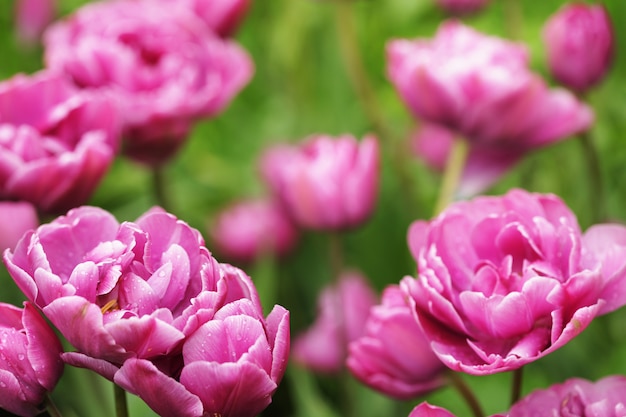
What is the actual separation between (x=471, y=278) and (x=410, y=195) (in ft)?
1.01

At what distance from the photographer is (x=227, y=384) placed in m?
0.29

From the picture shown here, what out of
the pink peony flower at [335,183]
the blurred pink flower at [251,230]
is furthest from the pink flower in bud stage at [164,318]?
the blurred pink flower at [251,230]

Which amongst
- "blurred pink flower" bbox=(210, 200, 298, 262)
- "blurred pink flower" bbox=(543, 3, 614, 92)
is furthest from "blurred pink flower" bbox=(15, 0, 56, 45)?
"blurred pink flower" bbox=(543, 3, 614, 92)

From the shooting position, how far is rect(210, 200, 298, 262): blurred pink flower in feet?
2.41

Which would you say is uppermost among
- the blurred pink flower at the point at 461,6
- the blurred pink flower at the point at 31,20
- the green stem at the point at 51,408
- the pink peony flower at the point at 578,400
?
the pink peony flower at the point at 578,400

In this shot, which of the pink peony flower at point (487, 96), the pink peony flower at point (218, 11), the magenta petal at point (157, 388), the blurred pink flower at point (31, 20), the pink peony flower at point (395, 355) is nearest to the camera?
the magenta petal at point (157, 388)

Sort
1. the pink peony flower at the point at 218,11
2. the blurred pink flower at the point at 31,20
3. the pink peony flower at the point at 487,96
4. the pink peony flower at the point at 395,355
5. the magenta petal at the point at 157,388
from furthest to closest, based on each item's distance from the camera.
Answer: the blurred pink flower at the point at 31,20 → the pink peony flower at the point at 218,11 → the pink peony flower at the point at 487,96 → the pink peony flower at the point at 395,355 → the magenta petal at the point at 157,388

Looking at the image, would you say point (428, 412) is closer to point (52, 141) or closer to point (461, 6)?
point (52, 141)

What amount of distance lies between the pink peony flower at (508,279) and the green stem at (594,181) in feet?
0.73

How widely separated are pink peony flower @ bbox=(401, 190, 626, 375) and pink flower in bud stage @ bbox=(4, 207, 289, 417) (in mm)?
64

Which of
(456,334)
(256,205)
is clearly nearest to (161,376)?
(456,334)

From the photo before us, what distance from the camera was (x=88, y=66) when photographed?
0.55m

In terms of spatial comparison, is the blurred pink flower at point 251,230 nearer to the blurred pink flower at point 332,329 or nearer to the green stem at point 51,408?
the blurred pink flower at point 332,329

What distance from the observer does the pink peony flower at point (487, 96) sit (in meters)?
0.54
